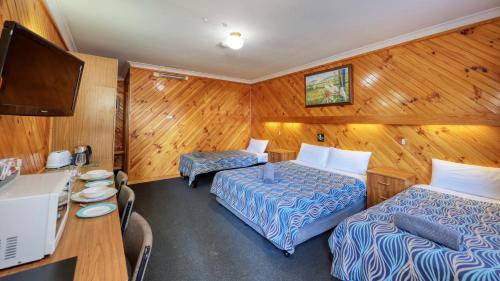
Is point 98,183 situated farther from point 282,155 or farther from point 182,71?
point 182,71

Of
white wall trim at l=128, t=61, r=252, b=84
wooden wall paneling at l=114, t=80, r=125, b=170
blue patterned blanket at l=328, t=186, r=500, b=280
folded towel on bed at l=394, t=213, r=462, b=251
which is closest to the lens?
Result: blue patterned blanket at l=328, t=186, r=500, b=280

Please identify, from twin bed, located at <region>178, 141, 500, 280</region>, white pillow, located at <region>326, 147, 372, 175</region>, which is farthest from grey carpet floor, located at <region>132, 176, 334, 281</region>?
white pillow, located at <region>326, 147, 372, 175</region>

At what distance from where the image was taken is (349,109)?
3650 mm

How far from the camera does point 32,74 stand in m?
1.21

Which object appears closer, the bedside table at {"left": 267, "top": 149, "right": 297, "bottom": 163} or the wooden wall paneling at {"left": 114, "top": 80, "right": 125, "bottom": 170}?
the bedside table at {"left": 267, "top": 149, "right": 297, "bottom": 163}

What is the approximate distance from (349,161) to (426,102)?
1.31 meters

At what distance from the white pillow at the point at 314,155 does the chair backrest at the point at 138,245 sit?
3.15 m

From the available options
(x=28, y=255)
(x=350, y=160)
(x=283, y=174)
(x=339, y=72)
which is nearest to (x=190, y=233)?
(x=283, y=174)

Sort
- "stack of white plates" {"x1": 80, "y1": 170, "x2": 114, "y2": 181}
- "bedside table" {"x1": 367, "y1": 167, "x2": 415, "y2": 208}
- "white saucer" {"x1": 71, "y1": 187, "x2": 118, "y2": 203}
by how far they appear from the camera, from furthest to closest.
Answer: "bedside table" {"x1": 367, "y1": 167, "x2": 415, "y2": 208} < "stack of white plates" {"x1": 80, "y1": 170, "x2": 114, "y2": 181} < "white saucer" {"x1": 71, "y1": 187, "x2": 118, "y2": 203}

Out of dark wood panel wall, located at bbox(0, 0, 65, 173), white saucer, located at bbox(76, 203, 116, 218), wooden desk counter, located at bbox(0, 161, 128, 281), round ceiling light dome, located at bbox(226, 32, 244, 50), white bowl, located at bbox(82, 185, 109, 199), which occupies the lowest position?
wooden desk counter, located at bbox(0, 161, 128, 281)

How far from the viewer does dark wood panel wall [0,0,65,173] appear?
1.41 meters

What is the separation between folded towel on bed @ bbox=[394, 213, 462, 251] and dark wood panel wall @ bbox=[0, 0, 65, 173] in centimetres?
295

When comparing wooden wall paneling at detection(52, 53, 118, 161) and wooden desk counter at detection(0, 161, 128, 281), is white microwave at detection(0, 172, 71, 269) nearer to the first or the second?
wooden desk counter at detection(0, 161, 128, 281)

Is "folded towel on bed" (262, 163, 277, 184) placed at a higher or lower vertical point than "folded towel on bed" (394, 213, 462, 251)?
higher
